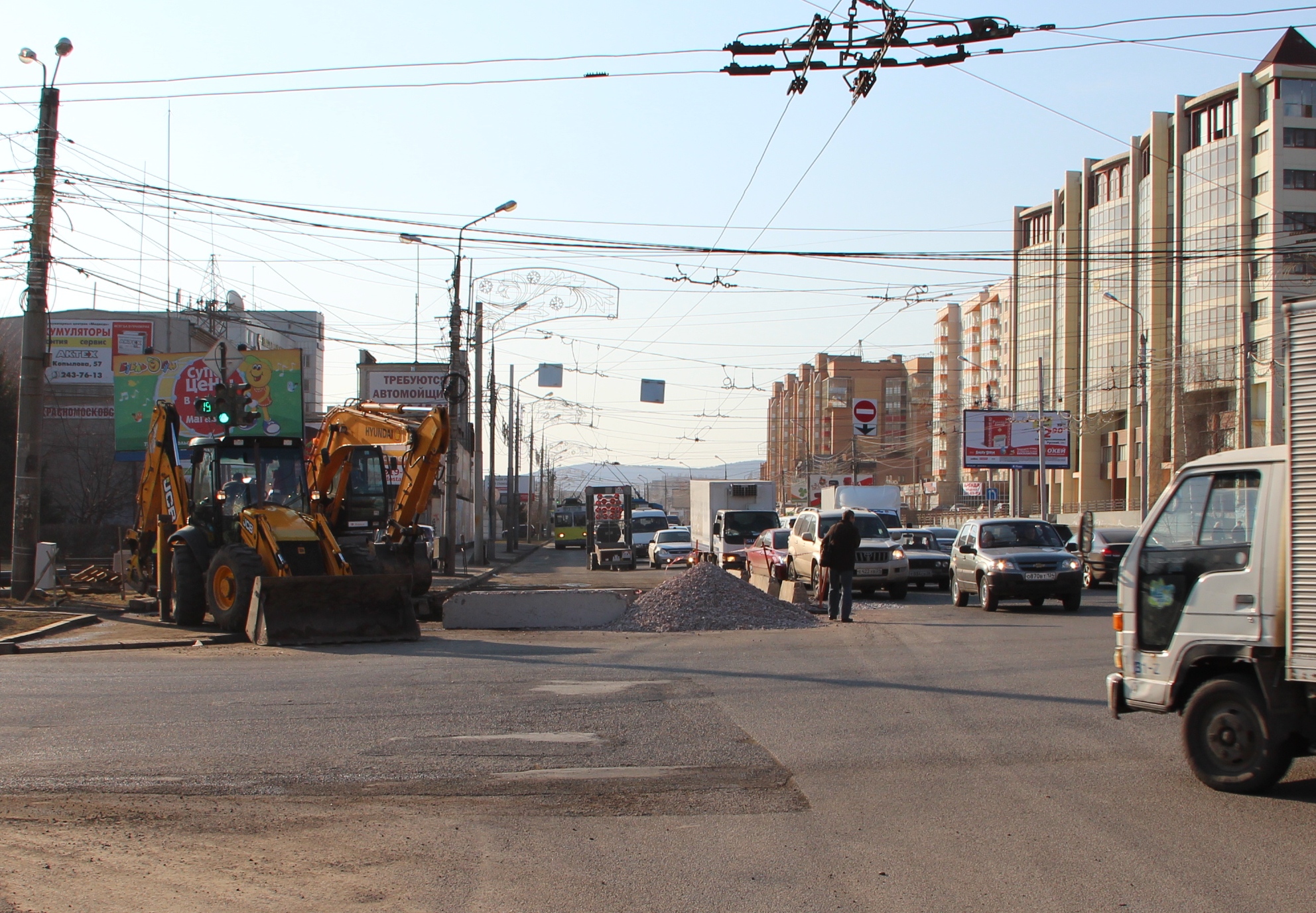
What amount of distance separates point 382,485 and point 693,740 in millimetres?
14368

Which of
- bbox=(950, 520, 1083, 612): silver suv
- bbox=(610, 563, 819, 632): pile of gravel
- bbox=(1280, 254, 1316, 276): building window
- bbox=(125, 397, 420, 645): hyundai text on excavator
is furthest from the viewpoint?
bbox=(1280, 254, 1316, 276): building window

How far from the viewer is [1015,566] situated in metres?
21.7

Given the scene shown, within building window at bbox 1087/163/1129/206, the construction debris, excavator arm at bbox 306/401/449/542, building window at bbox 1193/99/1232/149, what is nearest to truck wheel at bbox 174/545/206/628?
excavator arm at bbox 306/401/449/542

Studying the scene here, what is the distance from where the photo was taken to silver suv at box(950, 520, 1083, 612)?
848 inches

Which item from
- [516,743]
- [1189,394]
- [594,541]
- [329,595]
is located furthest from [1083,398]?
[516,743]

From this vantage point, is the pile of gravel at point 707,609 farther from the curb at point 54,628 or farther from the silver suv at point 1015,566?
the curb at point 54,628

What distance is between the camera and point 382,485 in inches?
869

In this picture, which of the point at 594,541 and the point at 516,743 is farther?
the point at 594,541

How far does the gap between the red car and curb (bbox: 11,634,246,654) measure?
13.5m

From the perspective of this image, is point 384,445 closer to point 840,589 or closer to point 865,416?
point 840,589

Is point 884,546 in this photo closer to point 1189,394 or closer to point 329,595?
point 329,595

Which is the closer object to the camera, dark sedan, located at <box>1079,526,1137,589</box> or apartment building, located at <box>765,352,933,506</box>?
dark sedan, located at <box>1079,526,1137,589</box>

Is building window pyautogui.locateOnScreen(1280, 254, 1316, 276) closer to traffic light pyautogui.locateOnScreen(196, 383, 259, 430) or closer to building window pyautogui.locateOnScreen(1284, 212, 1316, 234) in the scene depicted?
building window pyautogui.locateOnScreen(1284, 212, 1316, 234)

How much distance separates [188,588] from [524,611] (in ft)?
16.9
